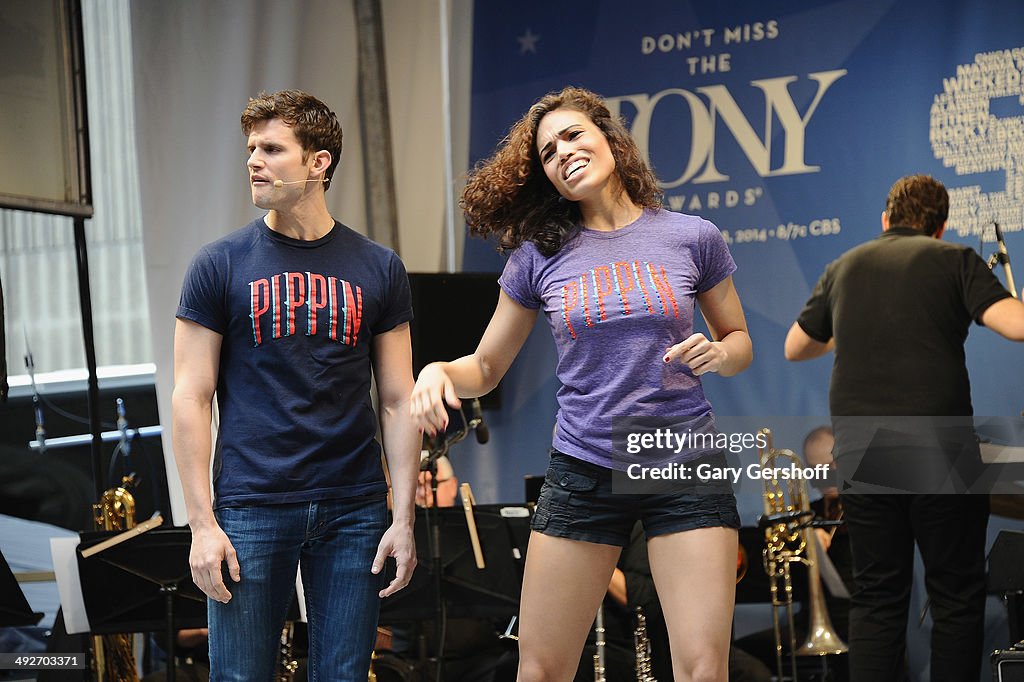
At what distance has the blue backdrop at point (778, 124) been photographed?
530 centimetres

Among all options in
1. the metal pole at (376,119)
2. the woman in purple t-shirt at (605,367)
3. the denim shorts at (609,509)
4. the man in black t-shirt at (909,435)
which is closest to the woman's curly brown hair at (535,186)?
the woman in purple t-shirt at (605,367)

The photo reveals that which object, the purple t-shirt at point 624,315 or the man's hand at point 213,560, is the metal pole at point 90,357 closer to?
the man's hand at point 213,560

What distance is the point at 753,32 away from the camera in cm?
577

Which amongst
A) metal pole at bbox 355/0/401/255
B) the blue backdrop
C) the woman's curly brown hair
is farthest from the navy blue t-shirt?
metal pole at bbox 355/0/401/255

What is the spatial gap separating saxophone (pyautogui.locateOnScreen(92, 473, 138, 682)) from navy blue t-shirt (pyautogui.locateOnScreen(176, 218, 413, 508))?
220 centimetres

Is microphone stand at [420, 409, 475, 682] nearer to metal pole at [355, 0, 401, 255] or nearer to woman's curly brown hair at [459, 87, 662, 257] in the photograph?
woman's curly brown hair at [459, 87, 662, 257]

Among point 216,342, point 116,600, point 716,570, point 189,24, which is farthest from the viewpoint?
point 189,24

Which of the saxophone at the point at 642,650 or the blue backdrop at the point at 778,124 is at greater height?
the blue backdrop at the point at 778,124

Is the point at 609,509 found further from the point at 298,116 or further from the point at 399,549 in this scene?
the point at 298,116

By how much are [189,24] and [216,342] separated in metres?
3.34

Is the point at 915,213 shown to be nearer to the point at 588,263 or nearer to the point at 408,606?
the point at 588,263

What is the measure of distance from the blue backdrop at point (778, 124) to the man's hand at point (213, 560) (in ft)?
9.36

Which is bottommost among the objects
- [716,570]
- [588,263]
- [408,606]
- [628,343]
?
[408,606]

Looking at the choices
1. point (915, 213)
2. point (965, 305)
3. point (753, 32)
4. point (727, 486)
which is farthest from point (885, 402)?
point (753, 32)
